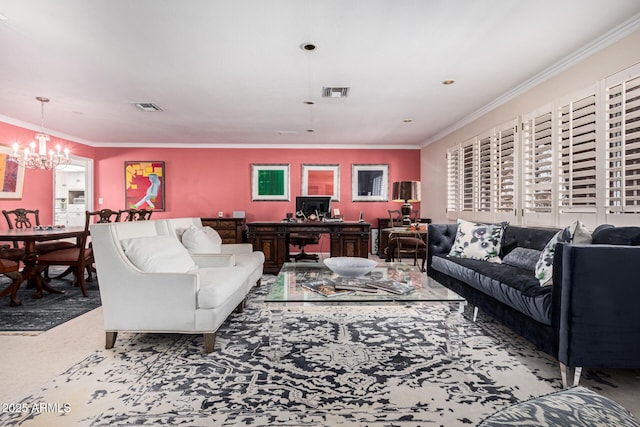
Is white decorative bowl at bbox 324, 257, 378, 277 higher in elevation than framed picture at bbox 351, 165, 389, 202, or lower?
lower

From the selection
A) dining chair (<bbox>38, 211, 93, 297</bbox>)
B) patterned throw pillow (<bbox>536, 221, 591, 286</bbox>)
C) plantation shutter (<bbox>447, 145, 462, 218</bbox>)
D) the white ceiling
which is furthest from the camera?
plantation shutter (<bbox>447, 145, 462, 218</bbox>)

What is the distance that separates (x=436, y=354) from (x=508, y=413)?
155 centimetres

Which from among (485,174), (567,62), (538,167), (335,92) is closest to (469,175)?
(485,174)

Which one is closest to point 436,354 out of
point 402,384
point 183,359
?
point 402,384

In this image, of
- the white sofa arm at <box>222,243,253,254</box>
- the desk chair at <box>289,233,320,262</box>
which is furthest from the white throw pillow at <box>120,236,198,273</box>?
the desk chair at <box>289,233,320,262</box>

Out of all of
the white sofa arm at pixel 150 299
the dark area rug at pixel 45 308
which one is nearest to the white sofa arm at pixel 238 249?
the dark area rug at pixel 45 308

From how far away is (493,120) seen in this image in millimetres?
4652

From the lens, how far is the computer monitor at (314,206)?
5.82 meters

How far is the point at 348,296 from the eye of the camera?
7.41ft

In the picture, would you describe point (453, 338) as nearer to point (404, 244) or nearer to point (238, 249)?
point (238, 249)

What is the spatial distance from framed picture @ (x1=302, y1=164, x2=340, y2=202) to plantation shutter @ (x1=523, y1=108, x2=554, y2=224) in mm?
4059

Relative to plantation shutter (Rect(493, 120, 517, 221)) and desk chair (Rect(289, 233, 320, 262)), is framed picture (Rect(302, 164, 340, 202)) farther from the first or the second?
plantation shutter (Rect(493, 120, 517, 221))

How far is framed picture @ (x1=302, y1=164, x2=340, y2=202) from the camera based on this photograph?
7.45 meters

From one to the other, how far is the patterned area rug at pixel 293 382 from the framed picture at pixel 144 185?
520cm
